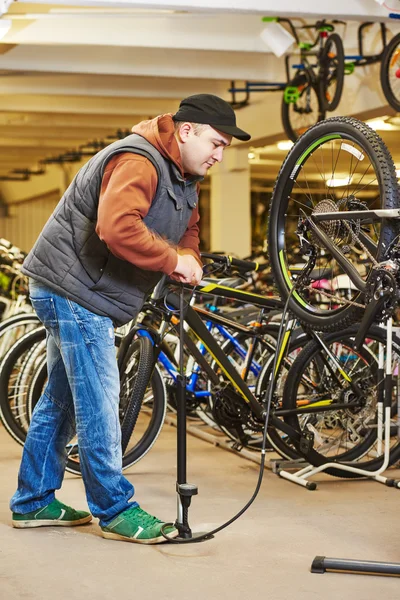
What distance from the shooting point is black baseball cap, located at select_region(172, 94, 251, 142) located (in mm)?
3156

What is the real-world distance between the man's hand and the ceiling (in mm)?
3530

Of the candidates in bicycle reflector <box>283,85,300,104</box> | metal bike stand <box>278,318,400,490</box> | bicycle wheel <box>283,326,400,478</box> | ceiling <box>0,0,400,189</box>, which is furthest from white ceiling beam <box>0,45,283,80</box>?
metal bike stand <box>278,318,400,490</box>

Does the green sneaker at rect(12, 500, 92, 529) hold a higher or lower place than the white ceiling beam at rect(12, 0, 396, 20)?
lower

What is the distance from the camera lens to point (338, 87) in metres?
8.73

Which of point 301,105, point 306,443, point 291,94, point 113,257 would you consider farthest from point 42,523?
point 301,105

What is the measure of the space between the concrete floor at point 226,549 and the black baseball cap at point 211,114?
1.37 m

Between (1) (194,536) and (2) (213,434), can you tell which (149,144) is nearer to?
(1) (194,536)

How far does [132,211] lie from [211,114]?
42cm

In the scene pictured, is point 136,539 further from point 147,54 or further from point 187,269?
point 147,54

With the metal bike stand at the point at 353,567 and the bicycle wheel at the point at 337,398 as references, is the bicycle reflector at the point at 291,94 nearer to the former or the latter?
the bicycle wheel at the point at 337,398

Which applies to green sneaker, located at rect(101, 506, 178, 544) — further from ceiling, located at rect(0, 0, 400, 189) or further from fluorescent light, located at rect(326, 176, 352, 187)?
ceiling, located at rect(0, 0, 400, 189)

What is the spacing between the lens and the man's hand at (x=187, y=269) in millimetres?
3199

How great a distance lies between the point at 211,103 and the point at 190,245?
0.55m

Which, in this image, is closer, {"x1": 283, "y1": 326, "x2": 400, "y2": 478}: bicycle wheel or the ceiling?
{"x1": 283, "y1": 326, "x2": 400, "y2": 478}: bicycle wheel
